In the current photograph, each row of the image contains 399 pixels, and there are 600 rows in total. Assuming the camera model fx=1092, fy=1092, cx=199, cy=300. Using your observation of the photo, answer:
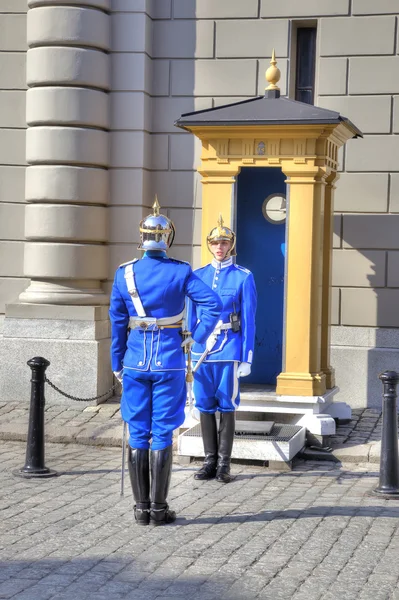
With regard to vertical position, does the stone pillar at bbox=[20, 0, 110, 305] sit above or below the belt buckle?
above

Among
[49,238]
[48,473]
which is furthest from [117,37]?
[48,473]

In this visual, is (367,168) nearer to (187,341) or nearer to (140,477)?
(187,341)

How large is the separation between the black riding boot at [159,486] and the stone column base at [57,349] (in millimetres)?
4260

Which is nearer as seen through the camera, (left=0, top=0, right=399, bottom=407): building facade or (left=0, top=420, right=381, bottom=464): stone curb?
(left=0, top=420, right=381, bottom=464): stone curb

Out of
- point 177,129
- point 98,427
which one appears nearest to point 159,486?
point 98,427

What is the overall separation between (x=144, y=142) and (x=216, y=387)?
13.1ft

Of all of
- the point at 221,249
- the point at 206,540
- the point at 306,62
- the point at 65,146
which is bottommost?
the point at 206,540

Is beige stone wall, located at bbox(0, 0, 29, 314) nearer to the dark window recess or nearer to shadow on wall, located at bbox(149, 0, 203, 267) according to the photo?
shadow on wall, located at bbox(149, 0, 203, 267)

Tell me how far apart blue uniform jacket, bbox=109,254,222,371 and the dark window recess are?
208 inches

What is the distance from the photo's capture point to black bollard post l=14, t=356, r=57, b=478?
7840mm

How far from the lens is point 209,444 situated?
786cm

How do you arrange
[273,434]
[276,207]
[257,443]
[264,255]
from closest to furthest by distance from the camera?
[257,443] < [273,434] < [276,207] < [264,255]

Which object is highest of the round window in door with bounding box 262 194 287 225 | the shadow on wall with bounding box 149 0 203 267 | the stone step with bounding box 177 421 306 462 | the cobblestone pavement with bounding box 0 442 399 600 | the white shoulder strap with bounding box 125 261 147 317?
the shadow on wall with bounding box 149 0 203 267

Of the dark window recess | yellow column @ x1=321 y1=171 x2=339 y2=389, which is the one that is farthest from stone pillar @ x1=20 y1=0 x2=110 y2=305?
yellow column @ x1=321 y1=171 x2=339 y2=389
